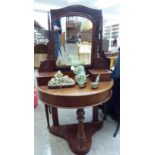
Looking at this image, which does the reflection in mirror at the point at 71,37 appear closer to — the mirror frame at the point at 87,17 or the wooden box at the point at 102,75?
the mirror frame at the point at 87,17

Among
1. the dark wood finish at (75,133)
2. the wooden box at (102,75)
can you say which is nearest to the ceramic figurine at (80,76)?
the wooden box at (102,75)

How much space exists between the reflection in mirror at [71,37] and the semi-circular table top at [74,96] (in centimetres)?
37

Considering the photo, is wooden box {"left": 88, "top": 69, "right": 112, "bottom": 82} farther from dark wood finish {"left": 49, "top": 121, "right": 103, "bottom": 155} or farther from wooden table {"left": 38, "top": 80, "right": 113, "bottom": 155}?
dark wood finish {"left": 49, "top": 121, "right": 103, "bottom": 155}

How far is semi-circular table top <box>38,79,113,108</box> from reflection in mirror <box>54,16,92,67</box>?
368 millimetres

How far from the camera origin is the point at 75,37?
4.60 feet

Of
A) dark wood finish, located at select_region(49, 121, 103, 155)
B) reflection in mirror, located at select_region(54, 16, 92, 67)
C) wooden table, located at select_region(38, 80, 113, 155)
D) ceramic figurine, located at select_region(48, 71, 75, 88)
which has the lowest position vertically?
dark wood finish, located at select_region(49, 121, 103, 155)

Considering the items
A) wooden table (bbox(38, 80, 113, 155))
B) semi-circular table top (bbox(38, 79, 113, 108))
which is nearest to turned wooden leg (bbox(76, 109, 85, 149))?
wooden table (bbox(38, 80, 113, 155))

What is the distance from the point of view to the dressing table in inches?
45.1

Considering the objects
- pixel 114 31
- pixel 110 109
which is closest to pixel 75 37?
pixel 114 31

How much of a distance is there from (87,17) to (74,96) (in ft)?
2.48

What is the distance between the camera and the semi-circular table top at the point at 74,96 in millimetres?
1131

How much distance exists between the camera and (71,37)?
55.1 inches
